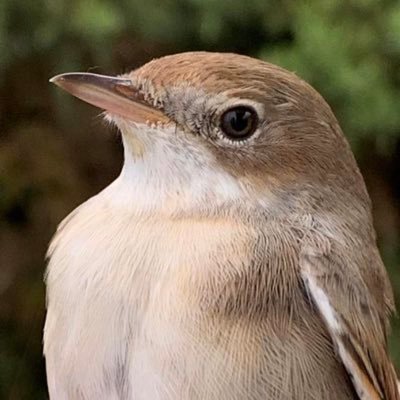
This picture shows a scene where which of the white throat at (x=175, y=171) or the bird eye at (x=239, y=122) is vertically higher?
the bird eye at (x=239, y=122)

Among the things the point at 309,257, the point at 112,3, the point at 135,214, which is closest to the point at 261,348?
the point at 309,257

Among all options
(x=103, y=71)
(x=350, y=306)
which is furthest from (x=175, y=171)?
(x=103, y=71)

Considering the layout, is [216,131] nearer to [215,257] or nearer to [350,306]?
[215,257]

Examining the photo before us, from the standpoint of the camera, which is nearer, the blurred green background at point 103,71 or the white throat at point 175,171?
the white throat at point 175,171

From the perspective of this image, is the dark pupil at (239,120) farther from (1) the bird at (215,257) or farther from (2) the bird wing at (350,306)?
(2) the bird wing at (350,306)

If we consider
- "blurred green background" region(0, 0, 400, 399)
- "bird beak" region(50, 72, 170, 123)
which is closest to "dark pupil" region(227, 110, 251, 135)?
"bird beak" region(50, 72, 170, 123)

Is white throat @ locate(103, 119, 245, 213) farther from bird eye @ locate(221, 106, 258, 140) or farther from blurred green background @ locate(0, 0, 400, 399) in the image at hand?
blurred green background @ locate(0, 0, 400, 399)

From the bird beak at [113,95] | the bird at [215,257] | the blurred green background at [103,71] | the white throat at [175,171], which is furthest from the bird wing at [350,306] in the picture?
the blurred green background at [103,71]
